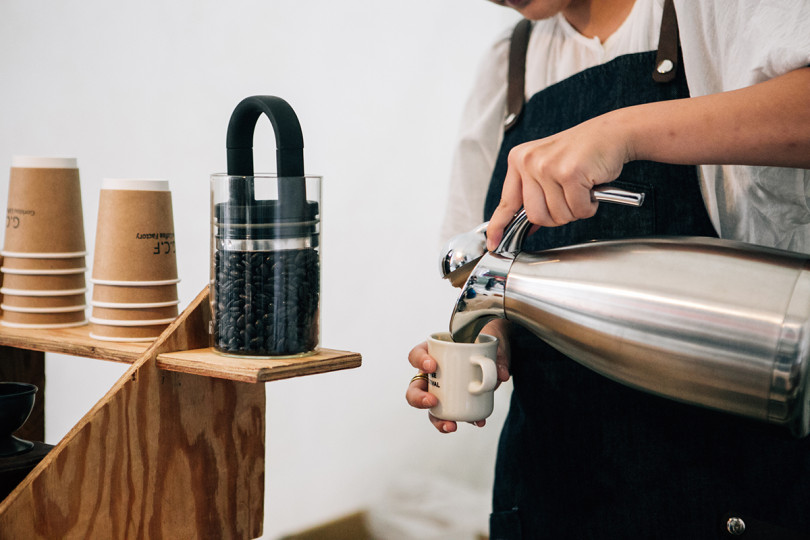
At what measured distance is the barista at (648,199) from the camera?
65 cm

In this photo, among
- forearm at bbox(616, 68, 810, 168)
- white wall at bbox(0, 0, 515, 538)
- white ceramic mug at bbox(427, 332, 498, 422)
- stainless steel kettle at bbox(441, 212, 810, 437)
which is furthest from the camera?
white wall at bbox(0, 0, 515, 538)

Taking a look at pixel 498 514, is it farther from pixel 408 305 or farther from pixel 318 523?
pixel 318 523

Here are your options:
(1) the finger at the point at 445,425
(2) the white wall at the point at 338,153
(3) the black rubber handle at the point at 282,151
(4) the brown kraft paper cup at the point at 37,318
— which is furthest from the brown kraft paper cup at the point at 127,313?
(2) the white wall at the point at 338,153

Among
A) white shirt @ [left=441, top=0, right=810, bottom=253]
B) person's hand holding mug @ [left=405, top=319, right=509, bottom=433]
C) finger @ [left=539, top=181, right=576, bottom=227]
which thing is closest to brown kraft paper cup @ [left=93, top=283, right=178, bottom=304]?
person's hand holding mug @ [left=405, top=319, right=509, bottom=433]

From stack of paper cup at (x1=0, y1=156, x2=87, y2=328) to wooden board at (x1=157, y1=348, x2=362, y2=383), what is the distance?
0.29 m

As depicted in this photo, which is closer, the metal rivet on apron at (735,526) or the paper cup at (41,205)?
the metal rivet on apron at (735,526)

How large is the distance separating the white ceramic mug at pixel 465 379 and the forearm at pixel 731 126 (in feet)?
0.81

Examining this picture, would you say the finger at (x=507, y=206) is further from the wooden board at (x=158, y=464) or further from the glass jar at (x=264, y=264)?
the wooden board at (x=158, y=464)

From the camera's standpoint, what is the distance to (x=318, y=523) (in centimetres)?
177

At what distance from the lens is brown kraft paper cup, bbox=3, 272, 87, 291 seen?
0.94 metres

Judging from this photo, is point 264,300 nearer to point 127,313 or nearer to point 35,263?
point 127,313

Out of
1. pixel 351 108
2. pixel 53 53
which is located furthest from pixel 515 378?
pixel 53 53

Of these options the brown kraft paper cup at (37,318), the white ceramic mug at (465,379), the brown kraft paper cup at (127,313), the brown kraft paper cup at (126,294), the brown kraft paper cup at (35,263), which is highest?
the brown kraft paper cup at (35,263)

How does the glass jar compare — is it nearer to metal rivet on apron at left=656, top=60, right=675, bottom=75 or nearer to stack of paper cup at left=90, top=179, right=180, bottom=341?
stack of paper cup at left=90, top=179, right=180, bottom=341
